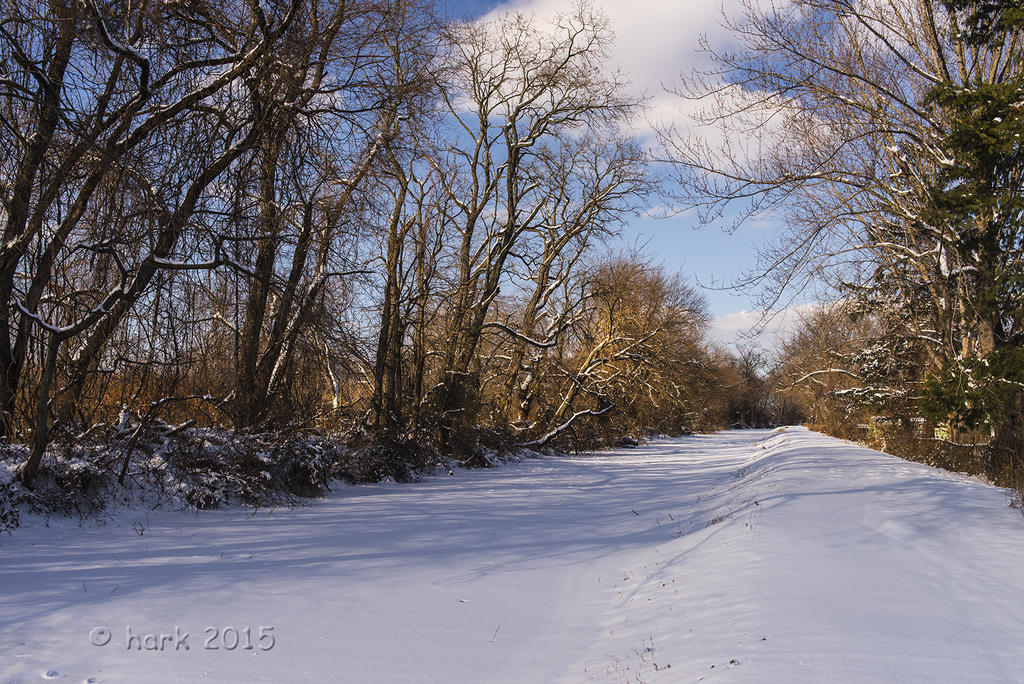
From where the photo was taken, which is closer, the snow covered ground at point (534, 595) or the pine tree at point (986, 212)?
the snow covered ground at point (534, 595)

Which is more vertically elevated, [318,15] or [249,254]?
[318,15]

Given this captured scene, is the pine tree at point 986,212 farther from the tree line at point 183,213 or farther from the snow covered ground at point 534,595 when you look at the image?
the tree line at point 183,213

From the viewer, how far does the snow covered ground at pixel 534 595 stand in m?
3.99

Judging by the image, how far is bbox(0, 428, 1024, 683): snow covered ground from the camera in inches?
157

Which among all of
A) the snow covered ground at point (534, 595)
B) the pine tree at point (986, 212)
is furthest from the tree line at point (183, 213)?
the pine tree at point (986, 212)

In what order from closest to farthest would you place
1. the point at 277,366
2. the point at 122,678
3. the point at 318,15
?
the point at 122,678
the point at 318,15
the point at 277,366

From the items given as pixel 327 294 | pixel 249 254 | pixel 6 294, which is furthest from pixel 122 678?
pixel 327 294

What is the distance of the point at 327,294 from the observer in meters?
10.3

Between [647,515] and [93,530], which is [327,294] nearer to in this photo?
[93,530]

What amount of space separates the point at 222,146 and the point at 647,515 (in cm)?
805

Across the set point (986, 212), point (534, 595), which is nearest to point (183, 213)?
point (534, 595)

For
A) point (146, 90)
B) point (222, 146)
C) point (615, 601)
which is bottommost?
point (615, 601)

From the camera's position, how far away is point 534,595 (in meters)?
6.36

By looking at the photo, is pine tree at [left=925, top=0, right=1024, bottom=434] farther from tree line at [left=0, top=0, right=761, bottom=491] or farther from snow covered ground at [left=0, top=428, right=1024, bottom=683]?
tree line at [left=0, top=0, right=761, bottom=491]
